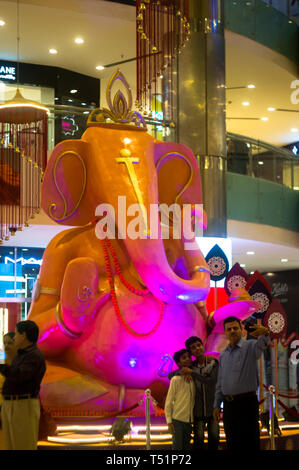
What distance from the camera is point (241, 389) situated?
15.6ft

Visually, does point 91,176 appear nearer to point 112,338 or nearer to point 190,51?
point 112,338

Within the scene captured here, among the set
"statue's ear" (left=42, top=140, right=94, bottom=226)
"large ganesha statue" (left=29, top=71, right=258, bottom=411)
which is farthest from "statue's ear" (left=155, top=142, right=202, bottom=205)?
"statue's ear" (left=42, top=140, right=94, bottom=226)

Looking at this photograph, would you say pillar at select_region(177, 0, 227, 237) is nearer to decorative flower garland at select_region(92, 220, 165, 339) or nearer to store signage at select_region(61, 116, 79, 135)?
store signage at select_region(61, 116, 79, 135)

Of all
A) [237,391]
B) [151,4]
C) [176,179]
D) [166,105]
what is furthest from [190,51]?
[237,391]

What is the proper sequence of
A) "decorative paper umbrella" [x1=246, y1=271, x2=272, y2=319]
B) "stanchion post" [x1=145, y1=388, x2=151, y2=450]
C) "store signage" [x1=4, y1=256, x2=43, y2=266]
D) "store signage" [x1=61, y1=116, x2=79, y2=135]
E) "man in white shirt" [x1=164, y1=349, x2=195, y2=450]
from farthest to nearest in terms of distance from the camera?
"store signage" [x1=4, y1=256, x2=43, y2=266]
"store signage" [x1=61, y1=116, x2=79, y2=135]
"decorative paper umbrella" [x1=246, y1=271, x2=272, y2=319]
"stanchion post" [x1=145, y1=388, x2=151, y2=450]
"man in white shirt" [x1=164, y1=349, x2=195, y2=450]

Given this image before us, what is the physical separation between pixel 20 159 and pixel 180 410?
607cm

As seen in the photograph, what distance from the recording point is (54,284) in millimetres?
5996

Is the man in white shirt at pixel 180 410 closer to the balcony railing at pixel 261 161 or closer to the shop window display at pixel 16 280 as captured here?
the balcony railing at pixel 261 161

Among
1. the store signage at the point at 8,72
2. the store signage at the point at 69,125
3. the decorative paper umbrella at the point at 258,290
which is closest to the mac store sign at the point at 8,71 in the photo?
the store signage at the point at 8,72

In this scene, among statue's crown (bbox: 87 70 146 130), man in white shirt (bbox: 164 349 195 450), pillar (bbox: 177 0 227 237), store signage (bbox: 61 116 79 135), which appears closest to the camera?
man in white shirt (bbox: 164 349 195 450)

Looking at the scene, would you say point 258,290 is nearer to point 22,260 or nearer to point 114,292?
point 114,292

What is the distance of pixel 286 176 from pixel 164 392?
8.95m

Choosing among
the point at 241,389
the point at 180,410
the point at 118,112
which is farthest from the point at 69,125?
the point at 241,389

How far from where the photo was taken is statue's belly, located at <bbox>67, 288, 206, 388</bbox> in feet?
19.1
